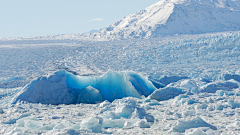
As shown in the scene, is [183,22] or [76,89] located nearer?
[76,89]

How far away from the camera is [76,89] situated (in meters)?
7.30

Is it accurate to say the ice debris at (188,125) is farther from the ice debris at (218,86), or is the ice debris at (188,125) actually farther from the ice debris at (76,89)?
the ice debris at (218,86)

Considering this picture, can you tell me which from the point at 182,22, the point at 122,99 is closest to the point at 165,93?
the point at 122,99

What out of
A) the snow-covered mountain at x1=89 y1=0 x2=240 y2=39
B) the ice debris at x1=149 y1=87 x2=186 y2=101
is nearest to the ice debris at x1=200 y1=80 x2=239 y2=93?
the ice debris at x1=149 y1=87 x2=186 y2=101

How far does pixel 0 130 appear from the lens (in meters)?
3.93

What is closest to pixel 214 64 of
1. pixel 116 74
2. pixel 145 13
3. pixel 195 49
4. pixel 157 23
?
pixel 195 49

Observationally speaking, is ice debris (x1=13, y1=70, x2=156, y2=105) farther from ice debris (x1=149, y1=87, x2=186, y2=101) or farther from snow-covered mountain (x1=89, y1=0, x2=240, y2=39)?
snow-covered mountain (x1=89, y1=0, x2=240, y2=39)

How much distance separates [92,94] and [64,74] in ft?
2.80

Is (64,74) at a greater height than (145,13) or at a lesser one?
lesser

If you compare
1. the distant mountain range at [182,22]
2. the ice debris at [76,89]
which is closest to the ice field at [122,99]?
the ice debris at [76,89]

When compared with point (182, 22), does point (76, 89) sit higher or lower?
lower

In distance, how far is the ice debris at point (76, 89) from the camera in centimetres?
697

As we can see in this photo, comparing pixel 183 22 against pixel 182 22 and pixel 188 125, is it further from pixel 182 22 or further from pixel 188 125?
pixel 188 125

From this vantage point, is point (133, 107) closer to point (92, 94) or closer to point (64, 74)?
point (92, 94)
